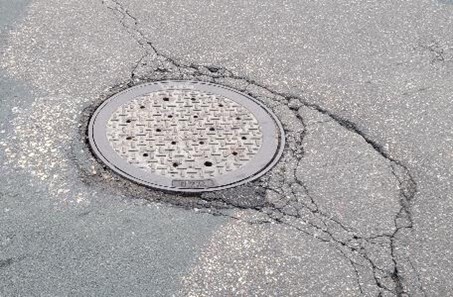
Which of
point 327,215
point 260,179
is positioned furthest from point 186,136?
point 327,215

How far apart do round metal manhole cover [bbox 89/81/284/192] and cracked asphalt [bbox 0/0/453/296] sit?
82mm

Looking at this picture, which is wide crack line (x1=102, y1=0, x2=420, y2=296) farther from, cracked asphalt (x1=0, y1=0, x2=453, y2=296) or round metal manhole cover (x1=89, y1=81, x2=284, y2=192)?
round metal manhole cover (x1=89, y1=81, x2=284, y2=192)

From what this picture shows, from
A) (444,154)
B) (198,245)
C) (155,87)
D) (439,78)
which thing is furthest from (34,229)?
(439,78)

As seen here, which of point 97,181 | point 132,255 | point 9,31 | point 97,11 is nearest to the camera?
point 132,255

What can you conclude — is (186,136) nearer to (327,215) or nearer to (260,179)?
(260,179)

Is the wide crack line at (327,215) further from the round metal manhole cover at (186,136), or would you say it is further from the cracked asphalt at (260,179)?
the round metal manhole cover at (186,136)

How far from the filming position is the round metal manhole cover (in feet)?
12.0

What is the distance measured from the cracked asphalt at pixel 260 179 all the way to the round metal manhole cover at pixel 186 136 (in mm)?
82

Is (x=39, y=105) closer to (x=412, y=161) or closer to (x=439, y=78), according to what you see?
(x=412, y=161)

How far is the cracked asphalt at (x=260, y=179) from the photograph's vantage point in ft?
10.3

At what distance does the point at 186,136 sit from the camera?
12.8 feet

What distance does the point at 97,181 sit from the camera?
3.58 metres

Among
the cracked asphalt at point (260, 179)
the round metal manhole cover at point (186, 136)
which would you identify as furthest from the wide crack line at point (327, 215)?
the round metal manhole cover at point (186, 136)

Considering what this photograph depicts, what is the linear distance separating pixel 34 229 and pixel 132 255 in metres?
0.50
